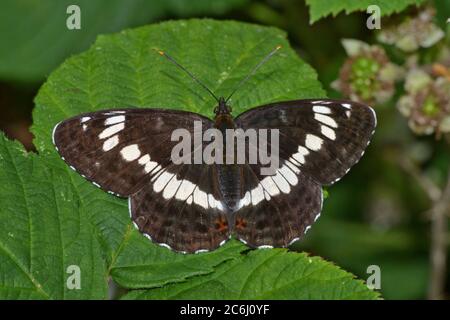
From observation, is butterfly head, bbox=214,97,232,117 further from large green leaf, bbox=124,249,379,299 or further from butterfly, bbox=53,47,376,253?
large green leaf, bbox=124,249,379,299

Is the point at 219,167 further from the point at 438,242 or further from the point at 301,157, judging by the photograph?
the point at 438,242

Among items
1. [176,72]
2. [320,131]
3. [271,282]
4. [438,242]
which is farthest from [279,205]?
[438,242]

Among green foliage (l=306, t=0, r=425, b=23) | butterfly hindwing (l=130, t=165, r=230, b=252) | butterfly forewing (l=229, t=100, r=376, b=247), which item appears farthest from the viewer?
green foliage (l=306, t=0, r=425, b=23)

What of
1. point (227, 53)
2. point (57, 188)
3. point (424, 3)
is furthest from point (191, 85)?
point (424, 3)

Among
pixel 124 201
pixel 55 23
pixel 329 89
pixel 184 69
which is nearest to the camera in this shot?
pixel 124 201

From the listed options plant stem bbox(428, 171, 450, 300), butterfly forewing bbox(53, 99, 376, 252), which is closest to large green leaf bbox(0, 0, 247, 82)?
butterfly forewing bbox(53, 99, 376, 252)

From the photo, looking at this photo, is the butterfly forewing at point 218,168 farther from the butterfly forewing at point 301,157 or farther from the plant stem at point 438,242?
the plant stem at point 438,242

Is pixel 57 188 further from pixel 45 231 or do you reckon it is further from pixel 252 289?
pixel 252 289

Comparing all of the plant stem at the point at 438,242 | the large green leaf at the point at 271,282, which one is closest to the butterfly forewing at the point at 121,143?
the large green leaf at the point at 271,282
